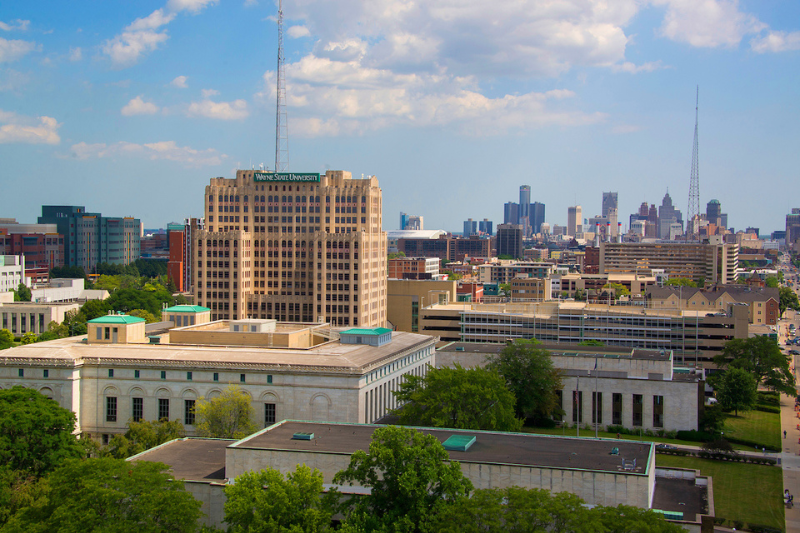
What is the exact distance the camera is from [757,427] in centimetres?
13575

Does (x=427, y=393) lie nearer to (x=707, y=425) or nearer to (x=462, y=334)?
(x=707, y=425)

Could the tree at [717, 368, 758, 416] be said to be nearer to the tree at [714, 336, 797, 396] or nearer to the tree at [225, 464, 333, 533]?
the tree at [714, 336, 797, 396]

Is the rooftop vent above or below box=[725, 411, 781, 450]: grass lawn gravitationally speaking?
above

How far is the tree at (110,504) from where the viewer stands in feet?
198

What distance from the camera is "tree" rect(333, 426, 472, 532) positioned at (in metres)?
57.9

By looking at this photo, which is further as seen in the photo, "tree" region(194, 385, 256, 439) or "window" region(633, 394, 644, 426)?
"window" region(633, 394, 644, 426)

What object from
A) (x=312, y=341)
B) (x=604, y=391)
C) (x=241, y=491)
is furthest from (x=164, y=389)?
(x=604, y=391)

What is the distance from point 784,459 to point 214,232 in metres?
131

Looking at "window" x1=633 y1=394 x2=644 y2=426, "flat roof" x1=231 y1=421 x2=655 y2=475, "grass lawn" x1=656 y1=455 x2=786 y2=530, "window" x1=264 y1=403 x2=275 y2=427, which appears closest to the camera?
"flat roof" x1=231 y1=421 x2=655 y2=475

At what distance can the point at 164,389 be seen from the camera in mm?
109438

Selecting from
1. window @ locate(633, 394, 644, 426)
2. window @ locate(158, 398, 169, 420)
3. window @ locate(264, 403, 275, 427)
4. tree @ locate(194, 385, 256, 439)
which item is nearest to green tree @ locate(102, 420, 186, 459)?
tree @ locate(194, 385, 256, 439)

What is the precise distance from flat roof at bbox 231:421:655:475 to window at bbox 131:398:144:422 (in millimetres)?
33152

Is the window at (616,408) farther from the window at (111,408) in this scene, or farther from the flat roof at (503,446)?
the window at (111,408)

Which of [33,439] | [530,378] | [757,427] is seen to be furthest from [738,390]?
[33,439]
